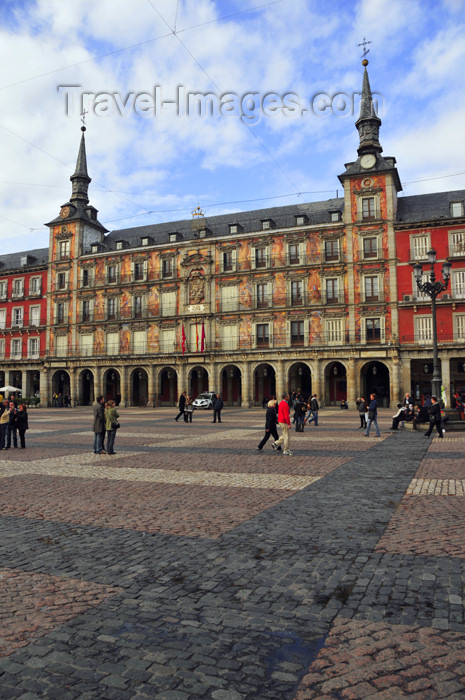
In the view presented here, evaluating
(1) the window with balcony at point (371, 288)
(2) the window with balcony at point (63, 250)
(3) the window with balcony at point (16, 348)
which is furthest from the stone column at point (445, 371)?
(3) the window with balcony at point (16, 348)

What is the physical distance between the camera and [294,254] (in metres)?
42.7

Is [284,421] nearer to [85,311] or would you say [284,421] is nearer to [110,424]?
[110,424]

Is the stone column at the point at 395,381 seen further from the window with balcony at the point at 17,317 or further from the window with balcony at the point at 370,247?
the window with balcony at the point at 17,317

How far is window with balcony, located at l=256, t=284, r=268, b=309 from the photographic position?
142 feet

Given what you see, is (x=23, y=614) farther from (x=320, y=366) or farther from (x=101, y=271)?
(x=101, y=271)

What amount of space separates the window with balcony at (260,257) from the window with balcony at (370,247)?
8.47 m

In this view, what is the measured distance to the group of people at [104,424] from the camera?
530 inches

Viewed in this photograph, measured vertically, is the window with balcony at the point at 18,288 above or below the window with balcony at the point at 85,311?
above

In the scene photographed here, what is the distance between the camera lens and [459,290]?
1463 inches

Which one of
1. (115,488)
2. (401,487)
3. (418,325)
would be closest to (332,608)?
(401,487)

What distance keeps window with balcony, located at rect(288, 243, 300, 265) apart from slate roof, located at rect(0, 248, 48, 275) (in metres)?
27.7

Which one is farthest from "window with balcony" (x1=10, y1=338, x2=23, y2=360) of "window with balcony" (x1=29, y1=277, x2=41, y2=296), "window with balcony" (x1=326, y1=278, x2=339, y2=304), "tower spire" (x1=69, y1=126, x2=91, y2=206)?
"window with balcony" (x1=326, y1=278, x2=339, y2=304)

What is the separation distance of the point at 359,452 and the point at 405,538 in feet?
25.3

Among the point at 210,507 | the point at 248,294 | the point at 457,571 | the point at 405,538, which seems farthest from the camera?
the point at 248,294
